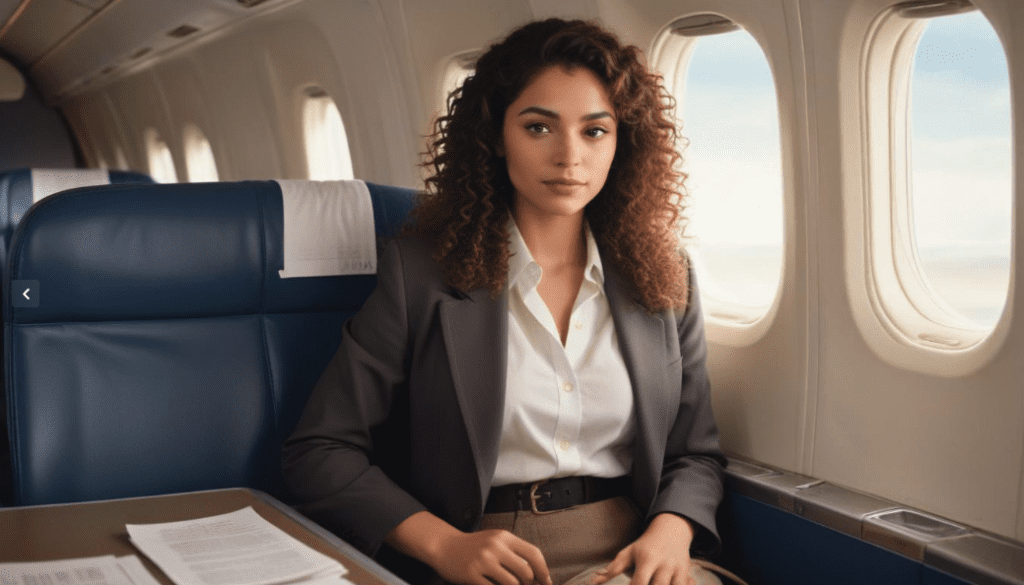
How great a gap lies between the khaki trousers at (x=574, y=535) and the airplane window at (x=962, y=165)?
0.91 metres

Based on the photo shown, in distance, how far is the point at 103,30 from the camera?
24.3 ft

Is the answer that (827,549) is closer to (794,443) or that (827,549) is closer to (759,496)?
(759,496)

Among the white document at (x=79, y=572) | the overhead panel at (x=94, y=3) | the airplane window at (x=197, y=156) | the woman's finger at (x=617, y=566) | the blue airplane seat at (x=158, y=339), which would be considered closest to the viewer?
the white document at (x=79, y=572)

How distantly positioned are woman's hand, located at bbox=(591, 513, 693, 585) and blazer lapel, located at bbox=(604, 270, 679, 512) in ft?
0.36

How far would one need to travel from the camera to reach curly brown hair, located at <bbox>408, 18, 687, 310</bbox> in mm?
1905

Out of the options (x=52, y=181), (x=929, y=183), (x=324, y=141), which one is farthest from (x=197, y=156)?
(x=929, y=183)

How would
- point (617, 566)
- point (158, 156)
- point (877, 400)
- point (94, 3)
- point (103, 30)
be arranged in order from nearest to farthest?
point (617, 566), point (877, 400), point (94, 3), point (103, 30), point (158, 156)

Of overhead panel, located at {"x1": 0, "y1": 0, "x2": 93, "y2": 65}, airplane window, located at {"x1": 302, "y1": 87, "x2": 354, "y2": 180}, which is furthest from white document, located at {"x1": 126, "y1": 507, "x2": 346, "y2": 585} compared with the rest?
overhead panel, located at {"x1": 0, "y1": 0, "x2": 93, "y2": 65}

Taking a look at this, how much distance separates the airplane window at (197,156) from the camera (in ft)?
30.1

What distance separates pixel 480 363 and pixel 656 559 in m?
0.50

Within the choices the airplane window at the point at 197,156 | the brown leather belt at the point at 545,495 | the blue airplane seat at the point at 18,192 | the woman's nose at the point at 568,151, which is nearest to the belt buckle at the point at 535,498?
the brown leather belt at the point at 545,495

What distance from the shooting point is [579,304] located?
1.96 m

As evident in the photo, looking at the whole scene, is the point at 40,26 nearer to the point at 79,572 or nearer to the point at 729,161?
the point at 729,161

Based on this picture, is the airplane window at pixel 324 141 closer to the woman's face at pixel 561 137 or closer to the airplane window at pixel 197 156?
the airplane window at pixel 197 156
